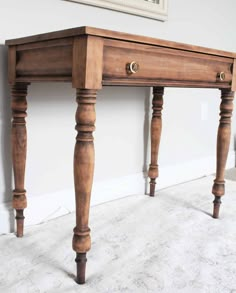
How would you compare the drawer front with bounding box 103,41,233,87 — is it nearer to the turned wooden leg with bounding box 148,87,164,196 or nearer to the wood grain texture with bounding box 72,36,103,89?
the wood grain texture with bounding box 72,36,103,89

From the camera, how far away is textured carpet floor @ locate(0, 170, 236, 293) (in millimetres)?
1069

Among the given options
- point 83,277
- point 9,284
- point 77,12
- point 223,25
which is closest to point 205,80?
point 77,12

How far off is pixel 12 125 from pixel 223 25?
162 cm

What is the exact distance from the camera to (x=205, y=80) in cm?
138

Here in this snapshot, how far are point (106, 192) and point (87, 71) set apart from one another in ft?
2.96

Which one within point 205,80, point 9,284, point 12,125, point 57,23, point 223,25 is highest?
point 223,25

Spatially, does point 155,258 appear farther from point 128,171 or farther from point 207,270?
point 128,171

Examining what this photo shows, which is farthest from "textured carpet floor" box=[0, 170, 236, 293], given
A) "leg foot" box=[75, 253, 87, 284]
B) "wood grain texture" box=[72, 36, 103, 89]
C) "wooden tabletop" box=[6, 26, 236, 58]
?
"wooden tabletop" box=[6, 26, 236, 58]

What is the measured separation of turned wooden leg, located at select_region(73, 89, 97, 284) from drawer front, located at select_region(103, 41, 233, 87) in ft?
0.33

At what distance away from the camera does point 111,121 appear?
1740 mm

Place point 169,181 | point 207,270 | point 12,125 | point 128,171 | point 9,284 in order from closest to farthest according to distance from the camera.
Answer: point 9,284 < point 207,270 < point 12,125 < point 128,171 < point 169,181

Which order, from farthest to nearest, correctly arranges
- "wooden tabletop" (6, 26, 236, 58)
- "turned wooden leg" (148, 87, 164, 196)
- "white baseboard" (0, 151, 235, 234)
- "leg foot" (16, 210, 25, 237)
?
"turned wooden leg" (148, 87, 164, 196), "white baseboard" (0, 151, 235, 234), "leg foot" (16, 210, 25, 237), "wooden tabletop" (6, 26, 236, 58)

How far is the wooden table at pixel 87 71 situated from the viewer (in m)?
0.97

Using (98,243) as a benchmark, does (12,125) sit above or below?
above
